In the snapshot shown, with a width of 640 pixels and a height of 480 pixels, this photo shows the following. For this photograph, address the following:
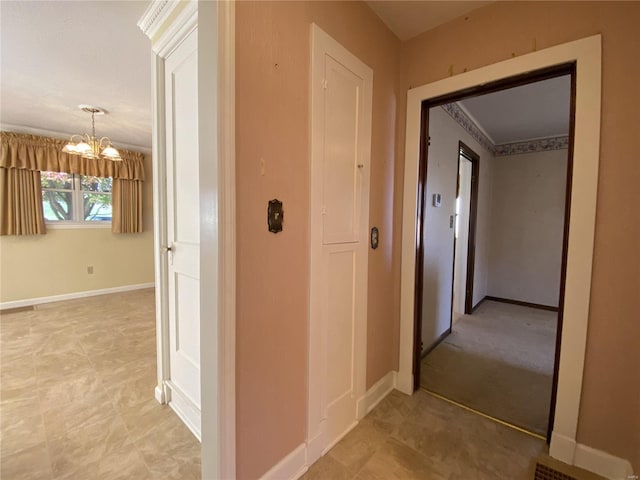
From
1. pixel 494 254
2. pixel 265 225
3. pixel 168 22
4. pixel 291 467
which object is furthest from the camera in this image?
pixel 494 254

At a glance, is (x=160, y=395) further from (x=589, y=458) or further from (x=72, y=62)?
(x=72, y=62)

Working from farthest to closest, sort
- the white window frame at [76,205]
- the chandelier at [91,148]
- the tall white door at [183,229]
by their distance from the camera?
1. the white window frame at [76,205]
2. the chandelier at [91,148]
3. the tall white door at [183,229]

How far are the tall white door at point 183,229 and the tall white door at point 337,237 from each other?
69 centimetres

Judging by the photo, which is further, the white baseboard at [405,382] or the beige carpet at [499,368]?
the white baseboard at [405,382]

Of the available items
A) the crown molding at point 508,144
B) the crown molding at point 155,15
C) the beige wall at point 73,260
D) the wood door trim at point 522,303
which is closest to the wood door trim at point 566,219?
the crown molding at point 508,144

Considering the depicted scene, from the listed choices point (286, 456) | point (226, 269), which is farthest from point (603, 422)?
point (226, 269)

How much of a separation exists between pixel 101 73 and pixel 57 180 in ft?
8.96

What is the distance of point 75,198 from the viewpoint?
4266 mm

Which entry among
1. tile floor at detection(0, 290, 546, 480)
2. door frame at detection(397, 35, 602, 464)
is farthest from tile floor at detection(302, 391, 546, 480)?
door frame at detection(397, 35, 602, 464)

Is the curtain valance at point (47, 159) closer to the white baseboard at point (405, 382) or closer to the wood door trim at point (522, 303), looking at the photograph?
the white baseboard at point (405, 382)

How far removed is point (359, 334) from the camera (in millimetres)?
1654

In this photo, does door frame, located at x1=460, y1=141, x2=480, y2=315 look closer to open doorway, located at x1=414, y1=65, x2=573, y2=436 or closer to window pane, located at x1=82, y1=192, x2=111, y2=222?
open doorway, located at x1=414, y1=65, x2=573, y2=436

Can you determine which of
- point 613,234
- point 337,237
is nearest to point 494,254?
point 613,234

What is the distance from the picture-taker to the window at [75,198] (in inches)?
159
